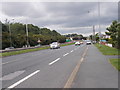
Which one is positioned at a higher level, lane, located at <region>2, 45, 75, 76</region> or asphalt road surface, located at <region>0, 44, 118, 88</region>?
asphalt road surface, located at <region>0, 44, 118, 88</region>

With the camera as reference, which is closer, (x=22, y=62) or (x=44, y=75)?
(x=44, y=75)

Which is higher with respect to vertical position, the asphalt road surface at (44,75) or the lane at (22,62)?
the asphalt road surface at (44,75)

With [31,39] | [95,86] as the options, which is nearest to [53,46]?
[31,39]

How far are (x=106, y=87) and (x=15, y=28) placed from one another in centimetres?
10773

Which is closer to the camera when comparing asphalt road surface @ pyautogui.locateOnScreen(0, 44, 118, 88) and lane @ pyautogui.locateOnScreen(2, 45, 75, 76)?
asphalt road surface @ pyautogui.locateOnScreen(0, 44, 118, 88)

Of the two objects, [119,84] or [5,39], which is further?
[5,39]

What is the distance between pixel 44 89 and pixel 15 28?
107 m

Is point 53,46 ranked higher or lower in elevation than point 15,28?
lower

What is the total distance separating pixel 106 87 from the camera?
5609 mm

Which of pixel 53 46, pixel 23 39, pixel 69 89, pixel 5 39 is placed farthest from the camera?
pixel 23 39

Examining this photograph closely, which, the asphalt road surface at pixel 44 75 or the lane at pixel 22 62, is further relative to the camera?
the lane at pixel 22 62

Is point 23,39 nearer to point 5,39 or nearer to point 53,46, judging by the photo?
point 5,39

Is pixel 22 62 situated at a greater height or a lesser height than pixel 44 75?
lesser

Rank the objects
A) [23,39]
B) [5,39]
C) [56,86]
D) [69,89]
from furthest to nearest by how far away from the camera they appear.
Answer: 1. [23,39]
2. [5,39]
3. [56,86]
4. [69,89]
